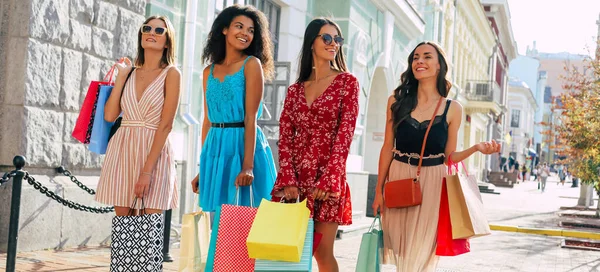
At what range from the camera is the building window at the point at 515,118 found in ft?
279

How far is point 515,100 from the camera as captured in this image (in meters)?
85.2

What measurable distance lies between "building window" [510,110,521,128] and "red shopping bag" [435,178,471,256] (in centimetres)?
8320

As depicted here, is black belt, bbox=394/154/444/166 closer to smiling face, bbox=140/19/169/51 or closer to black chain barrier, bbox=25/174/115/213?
smiling face, bbox=140/19/169/51

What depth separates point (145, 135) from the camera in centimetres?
480

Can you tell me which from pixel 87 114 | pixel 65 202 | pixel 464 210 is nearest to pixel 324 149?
pixel 464 210

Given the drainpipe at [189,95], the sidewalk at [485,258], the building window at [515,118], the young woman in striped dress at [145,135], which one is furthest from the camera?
the building window at [515,118]

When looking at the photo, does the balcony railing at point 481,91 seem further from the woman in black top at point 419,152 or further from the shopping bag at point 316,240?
the shopping bag at point 316,240

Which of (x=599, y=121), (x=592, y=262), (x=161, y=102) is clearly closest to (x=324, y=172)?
(x=161, y=102)

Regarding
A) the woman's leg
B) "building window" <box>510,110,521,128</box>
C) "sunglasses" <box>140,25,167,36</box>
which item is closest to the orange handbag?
the woman's leg

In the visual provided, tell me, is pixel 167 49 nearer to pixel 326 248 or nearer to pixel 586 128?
pixel 326 248

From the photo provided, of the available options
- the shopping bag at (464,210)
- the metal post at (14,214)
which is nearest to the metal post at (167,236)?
the metal post at (14,214)

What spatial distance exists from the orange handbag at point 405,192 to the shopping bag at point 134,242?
1503 mm

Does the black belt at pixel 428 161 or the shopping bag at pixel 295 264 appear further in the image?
the black belt at pixel 428 161

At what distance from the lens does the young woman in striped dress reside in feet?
15.5
